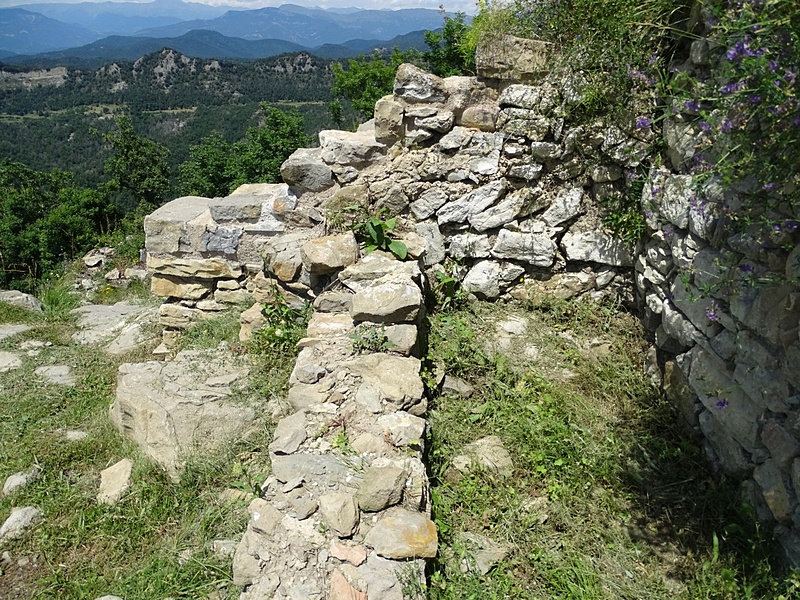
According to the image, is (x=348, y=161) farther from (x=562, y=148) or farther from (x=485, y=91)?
(x=562, y=148)

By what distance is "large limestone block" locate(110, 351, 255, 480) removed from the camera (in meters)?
3.57

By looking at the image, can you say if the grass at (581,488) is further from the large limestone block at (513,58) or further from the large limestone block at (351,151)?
the large limestone block at (513,58)

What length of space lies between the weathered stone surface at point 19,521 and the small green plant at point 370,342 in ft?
6.97

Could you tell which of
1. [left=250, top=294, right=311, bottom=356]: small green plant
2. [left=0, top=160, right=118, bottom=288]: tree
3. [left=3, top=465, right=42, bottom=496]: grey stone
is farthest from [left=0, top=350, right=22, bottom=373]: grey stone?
[left=0, top=160, right=118, bottom=288]: tree

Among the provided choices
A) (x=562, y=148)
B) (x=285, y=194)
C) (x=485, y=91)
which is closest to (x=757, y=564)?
(x=562, y=148)

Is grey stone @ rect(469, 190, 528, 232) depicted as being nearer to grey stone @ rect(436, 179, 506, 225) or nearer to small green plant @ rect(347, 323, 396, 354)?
grey stone @ rect(436, 179, 506, 225)

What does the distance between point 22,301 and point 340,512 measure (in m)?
6.54

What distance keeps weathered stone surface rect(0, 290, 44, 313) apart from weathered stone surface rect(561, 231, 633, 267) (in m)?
6.40

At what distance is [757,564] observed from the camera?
244 centimetres

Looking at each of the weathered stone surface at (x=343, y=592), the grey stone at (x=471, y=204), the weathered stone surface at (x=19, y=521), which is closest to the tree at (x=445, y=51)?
the grey stone at (x=471, y=204)

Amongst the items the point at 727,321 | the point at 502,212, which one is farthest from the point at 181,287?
the point at 727,321

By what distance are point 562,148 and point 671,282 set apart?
1.34m

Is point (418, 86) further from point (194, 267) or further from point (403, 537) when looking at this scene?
point (403, 537)

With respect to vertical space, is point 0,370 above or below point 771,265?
below
